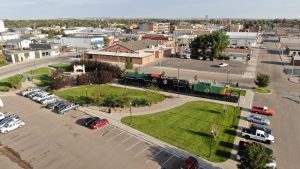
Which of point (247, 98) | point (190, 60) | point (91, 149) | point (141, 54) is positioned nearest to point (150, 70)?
point (141, 54)

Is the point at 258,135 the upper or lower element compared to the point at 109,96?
lower

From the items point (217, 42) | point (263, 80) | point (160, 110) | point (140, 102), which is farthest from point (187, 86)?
point (217, 42)

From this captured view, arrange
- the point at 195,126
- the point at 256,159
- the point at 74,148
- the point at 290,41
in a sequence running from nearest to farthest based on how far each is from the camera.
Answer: the point at 256,159
the point at 74,148
the point at 195,126
the point at 290,41

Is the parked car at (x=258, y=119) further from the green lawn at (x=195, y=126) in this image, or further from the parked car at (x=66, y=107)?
the parked car at (x=66, y=107)

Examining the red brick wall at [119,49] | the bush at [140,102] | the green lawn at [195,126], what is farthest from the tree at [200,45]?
the bush at [140,102]

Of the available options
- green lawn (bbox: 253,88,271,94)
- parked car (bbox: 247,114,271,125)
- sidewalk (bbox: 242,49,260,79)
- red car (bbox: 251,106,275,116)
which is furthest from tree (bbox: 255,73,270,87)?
parked car (bbox: 247,114,271,125)

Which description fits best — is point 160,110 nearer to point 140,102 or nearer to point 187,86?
point 140,102

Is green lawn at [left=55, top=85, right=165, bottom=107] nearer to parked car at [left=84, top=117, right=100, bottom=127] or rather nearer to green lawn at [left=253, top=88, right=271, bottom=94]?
parked car at [left=84, top=117, right=100, bottom=127]
